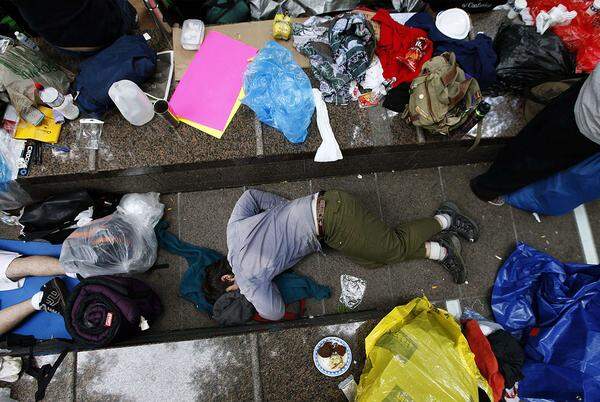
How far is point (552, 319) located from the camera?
2.81m

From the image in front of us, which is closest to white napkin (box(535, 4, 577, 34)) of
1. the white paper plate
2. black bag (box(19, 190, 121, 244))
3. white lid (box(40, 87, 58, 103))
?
the white paper plate

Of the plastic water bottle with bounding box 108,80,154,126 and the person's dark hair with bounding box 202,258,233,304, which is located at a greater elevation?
the plastic water bottle with bounding box 108,80,154,126

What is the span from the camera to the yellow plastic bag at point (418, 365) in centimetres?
221

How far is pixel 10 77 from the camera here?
8.42 ft

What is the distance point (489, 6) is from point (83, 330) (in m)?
3.97

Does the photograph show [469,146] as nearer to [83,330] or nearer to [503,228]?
[503,228]

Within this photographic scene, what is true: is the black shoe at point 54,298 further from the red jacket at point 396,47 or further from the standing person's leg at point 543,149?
the standing person's leg at point 543,149

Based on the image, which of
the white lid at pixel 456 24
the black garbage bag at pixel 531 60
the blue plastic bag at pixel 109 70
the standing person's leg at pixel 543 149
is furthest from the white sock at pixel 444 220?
the blue plastic bag at pixel 109 70

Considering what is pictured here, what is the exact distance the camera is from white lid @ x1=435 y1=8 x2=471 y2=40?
3.04m

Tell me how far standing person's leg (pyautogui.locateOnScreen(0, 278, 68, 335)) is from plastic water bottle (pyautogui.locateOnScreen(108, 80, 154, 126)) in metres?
1.42

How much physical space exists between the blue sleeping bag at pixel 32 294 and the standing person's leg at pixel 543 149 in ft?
11.5

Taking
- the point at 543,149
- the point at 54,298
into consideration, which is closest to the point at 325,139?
the point at 543,149

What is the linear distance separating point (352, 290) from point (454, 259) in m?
0.88

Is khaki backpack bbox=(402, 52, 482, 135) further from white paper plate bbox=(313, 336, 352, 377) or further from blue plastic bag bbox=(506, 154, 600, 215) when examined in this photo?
white paper plate bbox=(313, 336, 352, 377)
